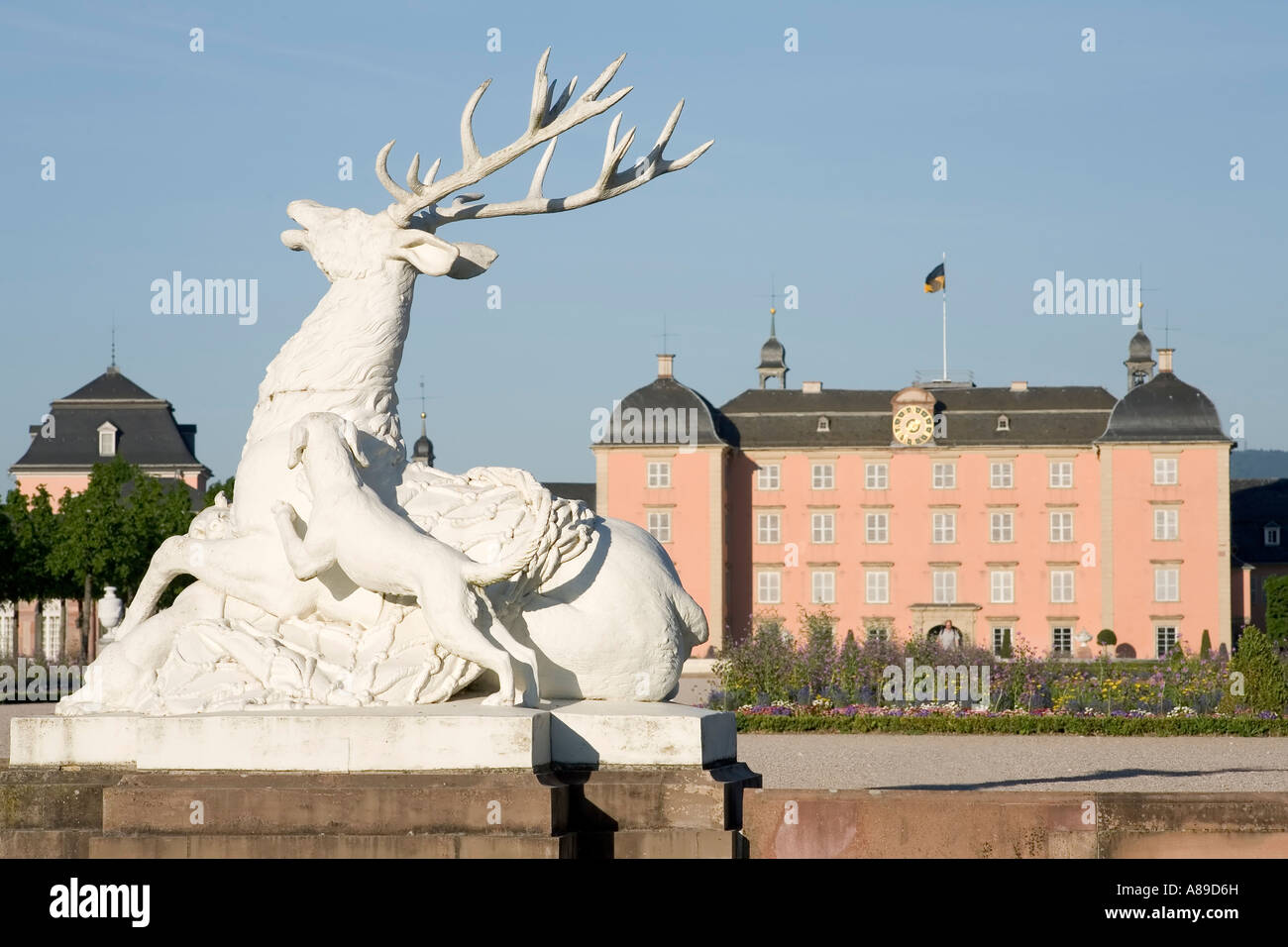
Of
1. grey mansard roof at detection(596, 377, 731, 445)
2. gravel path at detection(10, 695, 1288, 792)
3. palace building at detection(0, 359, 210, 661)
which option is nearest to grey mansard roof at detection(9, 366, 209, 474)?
palace building at detection(0, 359, 210, 661)

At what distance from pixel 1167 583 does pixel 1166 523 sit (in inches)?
81.1

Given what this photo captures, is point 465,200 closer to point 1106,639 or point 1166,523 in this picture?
point 1106,639

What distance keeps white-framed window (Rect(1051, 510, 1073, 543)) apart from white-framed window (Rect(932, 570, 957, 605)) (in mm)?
3734

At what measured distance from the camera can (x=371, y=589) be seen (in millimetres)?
7230

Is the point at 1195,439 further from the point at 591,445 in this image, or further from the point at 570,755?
the point at 570,755

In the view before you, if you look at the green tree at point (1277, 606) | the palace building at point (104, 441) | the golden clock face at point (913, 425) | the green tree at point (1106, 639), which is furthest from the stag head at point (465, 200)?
the palace building at point (104, 441)

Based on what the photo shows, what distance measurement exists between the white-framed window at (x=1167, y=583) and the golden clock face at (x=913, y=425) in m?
9.09

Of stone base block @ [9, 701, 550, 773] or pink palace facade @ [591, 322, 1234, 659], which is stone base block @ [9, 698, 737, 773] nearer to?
stone base block @ [9, 701, 550, 773]

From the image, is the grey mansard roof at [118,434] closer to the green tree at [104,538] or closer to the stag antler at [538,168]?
the green tree at [104,538]

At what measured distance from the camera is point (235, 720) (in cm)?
683

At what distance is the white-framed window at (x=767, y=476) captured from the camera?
62.2m

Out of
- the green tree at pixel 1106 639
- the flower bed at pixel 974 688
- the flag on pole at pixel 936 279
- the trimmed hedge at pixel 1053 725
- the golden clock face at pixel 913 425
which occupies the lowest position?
the green tree at pixel 1106 639

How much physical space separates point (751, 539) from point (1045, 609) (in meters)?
10.5
